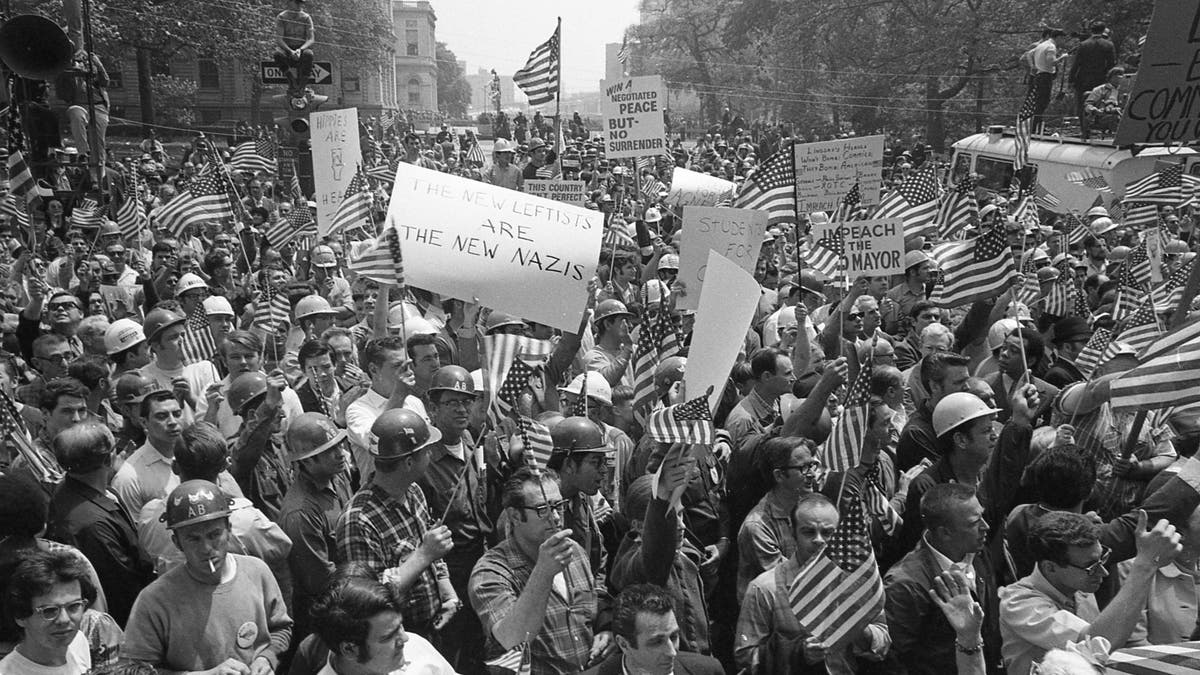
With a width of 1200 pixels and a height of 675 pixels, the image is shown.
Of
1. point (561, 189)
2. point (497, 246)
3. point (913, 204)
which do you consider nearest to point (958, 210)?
point (913, 204)

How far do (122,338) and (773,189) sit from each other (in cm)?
512

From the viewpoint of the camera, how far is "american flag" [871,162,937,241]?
1062 cm

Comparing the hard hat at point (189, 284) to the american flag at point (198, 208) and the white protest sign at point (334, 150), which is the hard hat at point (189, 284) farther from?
the american flag at point (198, 208)

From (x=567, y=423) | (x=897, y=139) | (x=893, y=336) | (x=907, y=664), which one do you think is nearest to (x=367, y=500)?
(x=567, y=423)

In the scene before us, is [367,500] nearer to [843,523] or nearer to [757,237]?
[843,523]

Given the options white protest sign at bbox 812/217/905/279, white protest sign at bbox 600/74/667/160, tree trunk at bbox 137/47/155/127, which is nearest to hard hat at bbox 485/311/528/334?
white protest sign at bbox 812/217/905/279

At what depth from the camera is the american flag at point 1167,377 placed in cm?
508

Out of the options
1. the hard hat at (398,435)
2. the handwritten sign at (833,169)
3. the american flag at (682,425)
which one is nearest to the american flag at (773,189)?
the handwritten sign at (833,169)

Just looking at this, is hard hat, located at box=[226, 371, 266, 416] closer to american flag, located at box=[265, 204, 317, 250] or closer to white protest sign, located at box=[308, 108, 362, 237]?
white protest sign, located at box=[308, 108, 362, 237]

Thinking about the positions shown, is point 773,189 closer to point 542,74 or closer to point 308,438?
point 308,438

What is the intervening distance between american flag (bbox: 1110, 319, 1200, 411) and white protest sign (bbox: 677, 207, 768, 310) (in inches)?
158

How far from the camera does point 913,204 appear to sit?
1142 centimetres

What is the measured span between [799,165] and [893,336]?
2.05 m

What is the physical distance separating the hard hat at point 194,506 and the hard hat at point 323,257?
8125 millimetres
